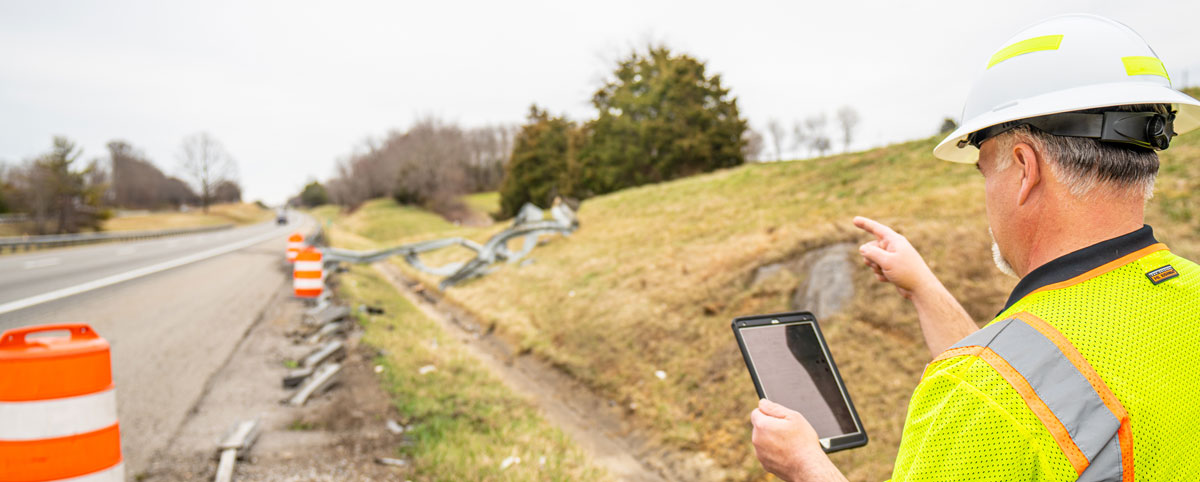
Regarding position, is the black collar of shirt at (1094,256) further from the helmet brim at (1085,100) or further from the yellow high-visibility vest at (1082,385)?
the helmet brim at (1085,100)

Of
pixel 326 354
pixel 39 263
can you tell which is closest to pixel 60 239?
pixel 39 263

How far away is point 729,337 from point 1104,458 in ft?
18.8

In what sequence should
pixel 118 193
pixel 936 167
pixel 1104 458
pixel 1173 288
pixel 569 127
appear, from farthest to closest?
pixel 118 193
pixel 569 127
pixel 936 167
pixel 1173 288
pixel 1104 458

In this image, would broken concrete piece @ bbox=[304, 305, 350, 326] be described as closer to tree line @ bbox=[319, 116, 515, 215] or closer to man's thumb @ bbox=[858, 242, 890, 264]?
man's thumb @ bbox=[858, 242, 890, 264]

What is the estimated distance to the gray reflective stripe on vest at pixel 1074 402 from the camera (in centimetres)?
110

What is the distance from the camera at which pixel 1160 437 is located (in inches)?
45.3

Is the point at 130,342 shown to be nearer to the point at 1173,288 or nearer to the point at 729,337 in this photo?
the point at 729,337

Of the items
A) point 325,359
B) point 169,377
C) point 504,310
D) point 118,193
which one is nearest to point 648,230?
point 504,310

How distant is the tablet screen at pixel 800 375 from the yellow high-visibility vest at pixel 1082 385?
85 cm

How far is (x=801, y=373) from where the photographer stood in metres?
2.28

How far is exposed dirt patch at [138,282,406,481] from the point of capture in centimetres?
420

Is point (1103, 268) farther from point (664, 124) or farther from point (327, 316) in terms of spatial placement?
point (664, 124)

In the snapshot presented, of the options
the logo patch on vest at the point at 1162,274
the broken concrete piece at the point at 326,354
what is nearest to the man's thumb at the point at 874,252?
the logo patch on vest at the point at 1162,274

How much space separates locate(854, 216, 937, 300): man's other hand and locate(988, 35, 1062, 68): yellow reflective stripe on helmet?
71cm
